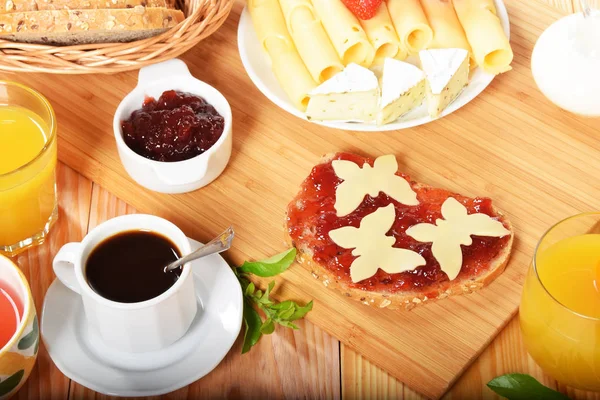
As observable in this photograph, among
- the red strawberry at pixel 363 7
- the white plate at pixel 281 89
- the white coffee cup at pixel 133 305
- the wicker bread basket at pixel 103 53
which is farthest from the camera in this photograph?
the red strawberry at pixel 363 7

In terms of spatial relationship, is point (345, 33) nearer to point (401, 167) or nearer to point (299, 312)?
point (401, 167)

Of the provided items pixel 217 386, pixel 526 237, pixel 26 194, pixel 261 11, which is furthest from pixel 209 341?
pixel 261 11

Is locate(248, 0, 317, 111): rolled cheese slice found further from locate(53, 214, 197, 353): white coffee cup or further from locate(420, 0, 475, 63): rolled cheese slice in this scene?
locate(53, 214, 197, 353): white coffee cup

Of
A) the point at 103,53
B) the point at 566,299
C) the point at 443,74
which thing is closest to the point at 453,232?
the point at 566,299

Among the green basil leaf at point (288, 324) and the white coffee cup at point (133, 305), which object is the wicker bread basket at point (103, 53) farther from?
the green basil leaf at point (288, 324)

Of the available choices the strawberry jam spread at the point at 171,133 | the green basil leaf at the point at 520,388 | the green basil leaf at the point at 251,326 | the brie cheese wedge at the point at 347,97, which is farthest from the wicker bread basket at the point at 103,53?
the green basil leaf at the point at 520,388

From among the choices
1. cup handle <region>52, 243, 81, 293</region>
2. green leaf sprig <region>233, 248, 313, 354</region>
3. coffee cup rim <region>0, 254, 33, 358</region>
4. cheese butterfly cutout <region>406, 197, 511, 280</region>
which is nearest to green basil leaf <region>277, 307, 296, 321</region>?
green leaf sprig <region>233, 248, 313, 354</region>
